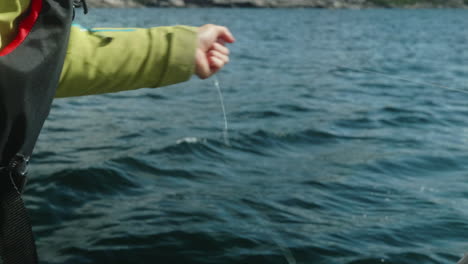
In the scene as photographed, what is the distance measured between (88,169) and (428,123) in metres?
5.55

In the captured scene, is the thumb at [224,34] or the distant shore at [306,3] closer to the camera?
the thumb at [224,34]

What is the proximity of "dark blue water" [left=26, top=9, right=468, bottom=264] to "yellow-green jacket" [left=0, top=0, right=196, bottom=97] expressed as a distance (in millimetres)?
2222

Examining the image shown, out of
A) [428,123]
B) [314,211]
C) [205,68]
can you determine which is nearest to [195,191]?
[314,211]

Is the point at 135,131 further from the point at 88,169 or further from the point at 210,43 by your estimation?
the point at 210,43

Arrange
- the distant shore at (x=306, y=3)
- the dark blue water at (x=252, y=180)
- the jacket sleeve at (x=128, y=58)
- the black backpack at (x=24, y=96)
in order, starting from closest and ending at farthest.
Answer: the black backpack at (x=24, y=96)
the jacket sleeve at (x=128, y=58)
the dark blue water at (x=252, y=180)
the distant shore at (x=306, y=3)

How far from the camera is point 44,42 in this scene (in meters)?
1.56

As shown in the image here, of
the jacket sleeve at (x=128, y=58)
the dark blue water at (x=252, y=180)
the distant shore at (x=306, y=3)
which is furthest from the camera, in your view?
the distant shore at (x=306, y=3)

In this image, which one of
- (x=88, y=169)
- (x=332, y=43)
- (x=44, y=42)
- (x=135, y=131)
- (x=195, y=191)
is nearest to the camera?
(x=44, y=42)

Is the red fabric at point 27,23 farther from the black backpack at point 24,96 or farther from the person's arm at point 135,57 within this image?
the person's arm at point 135,57

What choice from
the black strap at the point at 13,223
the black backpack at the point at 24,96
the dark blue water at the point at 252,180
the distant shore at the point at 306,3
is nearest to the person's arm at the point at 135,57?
the black backpack at the point at 24,96

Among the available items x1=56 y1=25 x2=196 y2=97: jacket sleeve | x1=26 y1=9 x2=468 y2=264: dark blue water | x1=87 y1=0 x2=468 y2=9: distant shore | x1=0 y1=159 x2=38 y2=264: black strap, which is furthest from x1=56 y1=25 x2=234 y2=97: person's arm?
x1=87 y1=0 x2=468 y2=9: distant shore

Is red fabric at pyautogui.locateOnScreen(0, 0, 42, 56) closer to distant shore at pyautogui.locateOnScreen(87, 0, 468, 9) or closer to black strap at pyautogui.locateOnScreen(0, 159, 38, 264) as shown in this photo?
black strap at pyautogui.locateOnScreen(0, 159, 38, 264)

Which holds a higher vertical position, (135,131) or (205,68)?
(205,68)

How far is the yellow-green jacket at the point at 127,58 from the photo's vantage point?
183 cm
